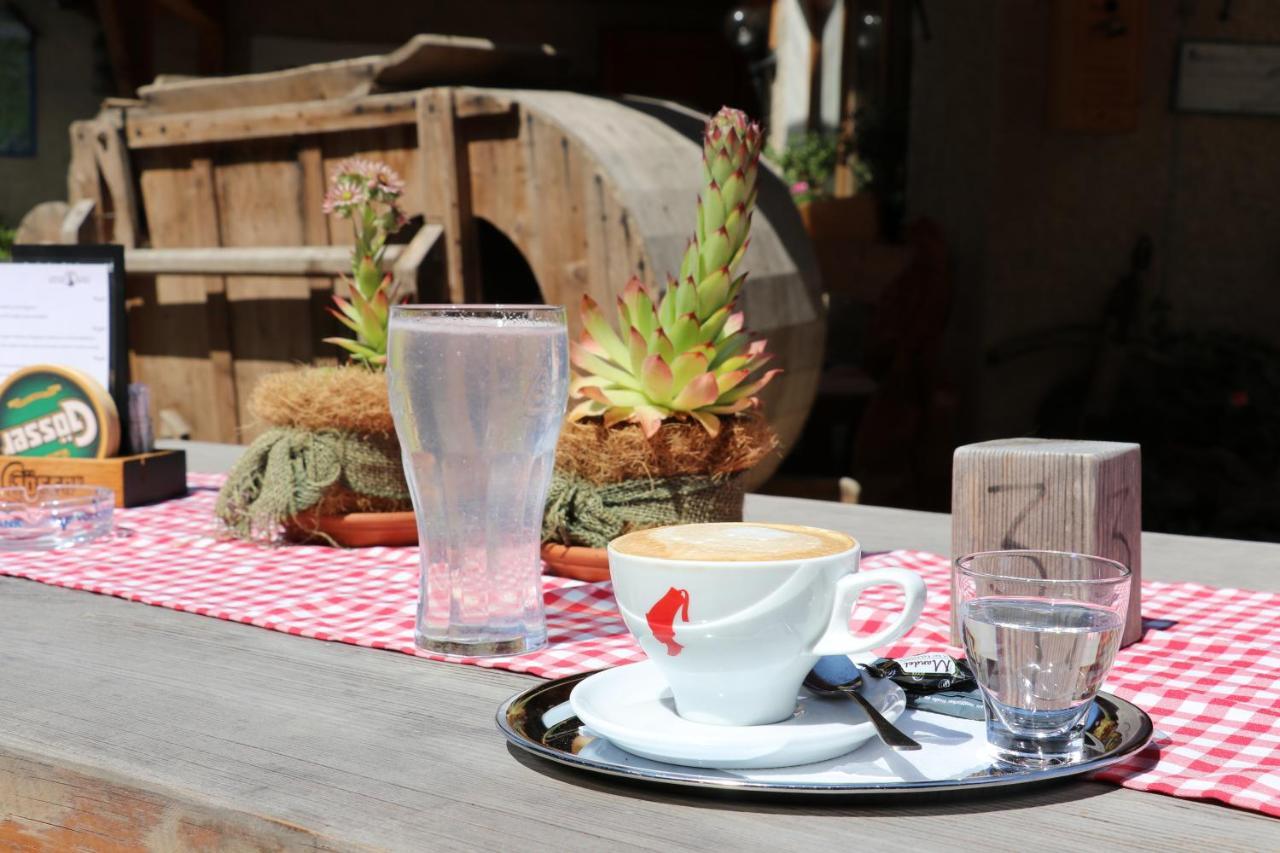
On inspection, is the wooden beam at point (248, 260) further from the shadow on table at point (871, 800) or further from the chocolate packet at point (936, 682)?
the shadow on table at point (871, 800)

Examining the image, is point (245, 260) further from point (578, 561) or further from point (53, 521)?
point (578, 561)

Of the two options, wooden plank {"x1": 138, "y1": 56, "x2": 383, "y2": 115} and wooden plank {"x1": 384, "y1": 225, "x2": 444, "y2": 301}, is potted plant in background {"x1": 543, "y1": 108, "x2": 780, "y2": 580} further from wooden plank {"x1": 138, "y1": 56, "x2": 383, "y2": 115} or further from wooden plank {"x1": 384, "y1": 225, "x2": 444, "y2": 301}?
wooden plank {"x1": 138, "y1": 56, "x2": 383, "y2": 115}

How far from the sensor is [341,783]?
68cm

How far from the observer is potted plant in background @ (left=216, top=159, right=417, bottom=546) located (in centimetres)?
130

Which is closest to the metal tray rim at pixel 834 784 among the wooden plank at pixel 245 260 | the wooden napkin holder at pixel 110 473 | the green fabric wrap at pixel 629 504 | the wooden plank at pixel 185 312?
the green fabric wrap at pixel 629 504

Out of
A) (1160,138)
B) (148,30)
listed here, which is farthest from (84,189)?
(148,30)

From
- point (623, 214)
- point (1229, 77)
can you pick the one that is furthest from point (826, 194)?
point (623, 214)

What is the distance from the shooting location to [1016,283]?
472 cm

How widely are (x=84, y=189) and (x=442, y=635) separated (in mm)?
3309

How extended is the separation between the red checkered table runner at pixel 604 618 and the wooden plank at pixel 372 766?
35 mm

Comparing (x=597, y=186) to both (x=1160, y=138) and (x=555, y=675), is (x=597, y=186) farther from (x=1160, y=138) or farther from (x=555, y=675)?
(x=1160, y=138)

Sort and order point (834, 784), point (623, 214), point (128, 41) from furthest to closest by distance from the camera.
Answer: point (128, 41)
point (623, 214)
point (834, 784)

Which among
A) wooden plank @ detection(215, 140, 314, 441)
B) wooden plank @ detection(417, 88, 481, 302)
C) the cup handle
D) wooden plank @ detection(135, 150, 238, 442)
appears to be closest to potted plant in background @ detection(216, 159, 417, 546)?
the cup handle

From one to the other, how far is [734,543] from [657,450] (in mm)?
411
